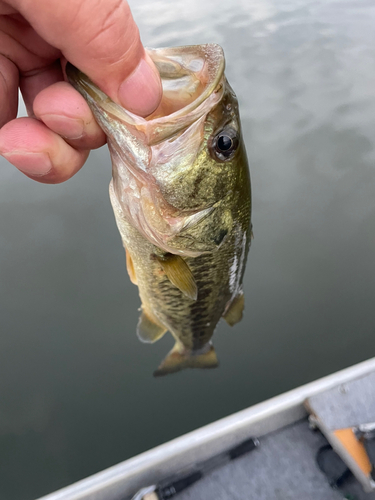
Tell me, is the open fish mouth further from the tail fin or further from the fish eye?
the tail fin

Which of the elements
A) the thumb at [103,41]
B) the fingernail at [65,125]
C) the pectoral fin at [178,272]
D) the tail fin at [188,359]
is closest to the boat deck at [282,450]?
the tail fin at [188,359]

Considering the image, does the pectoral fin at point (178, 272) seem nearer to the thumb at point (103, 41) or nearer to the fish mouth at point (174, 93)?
the fish mouth at point (174, 93)

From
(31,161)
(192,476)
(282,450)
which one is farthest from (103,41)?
(282,450)

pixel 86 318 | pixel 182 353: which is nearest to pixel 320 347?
pixel 182 353

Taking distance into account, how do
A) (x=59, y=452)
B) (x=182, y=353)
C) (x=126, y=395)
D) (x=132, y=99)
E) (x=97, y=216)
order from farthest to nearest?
(x=97, y=216) < (x=126, y=395) < (x=59, y=452) < (x=182, y=353) < (x=132, y=99)

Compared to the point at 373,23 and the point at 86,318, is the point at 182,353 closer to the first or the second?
the point at 86,318

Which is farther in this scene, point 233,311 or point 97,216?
point 97,216

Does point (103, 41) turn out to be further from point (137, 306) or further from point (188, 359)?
point (137, 306)
